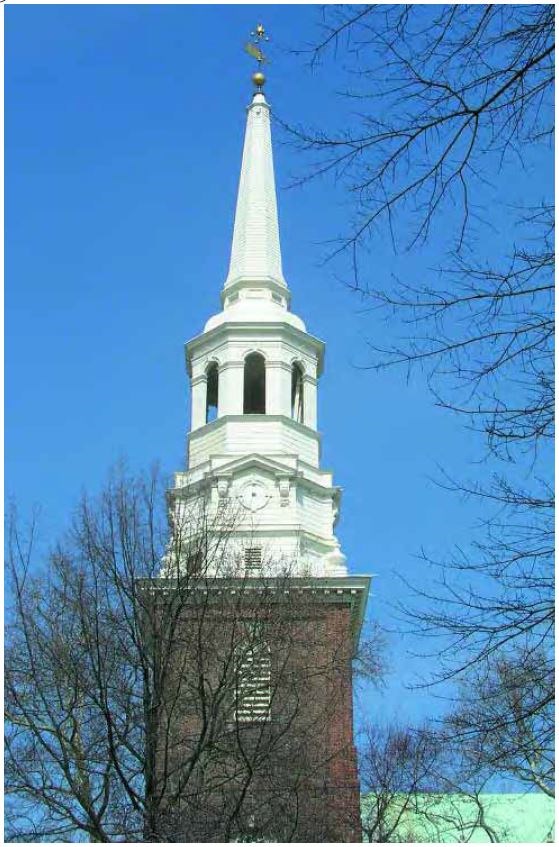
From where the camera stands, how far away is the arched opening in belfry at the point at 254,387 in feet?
128

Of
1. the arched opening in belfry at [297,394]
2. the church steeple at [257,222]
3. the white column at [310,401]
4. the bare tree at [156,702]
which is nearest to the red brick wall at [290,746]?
the bare tree at [156,702]

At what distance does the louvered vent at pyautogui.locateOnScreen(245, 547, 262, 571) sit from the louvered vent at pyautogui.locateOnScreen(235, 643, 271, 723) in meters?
2.81

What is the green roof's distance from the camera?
2816cm

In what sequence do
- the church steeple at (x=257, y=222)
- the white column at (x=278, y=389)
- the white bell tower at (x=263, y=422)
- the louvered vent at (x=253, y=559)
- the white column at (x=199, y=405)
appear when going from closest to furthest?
the louvered vent at (x=253, y=559) < the white bell tower at (x=263, y=422) < the white column at (x=278, y=389) < the white column at (x=199, y=405) < the church steeple at (x=257, y=222)

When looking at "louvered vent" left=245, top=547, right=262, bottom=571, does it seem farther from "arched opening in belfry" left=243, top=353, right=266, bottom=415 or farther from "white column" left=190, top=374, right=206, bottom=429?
"arched opening in belfry" left=243, top=353, right=266, bottom=415

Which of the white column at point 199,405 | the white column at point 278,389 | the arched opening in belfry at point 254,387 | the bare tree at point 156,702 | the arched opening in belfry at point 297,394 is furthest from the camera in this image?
the arched opening in belfry at point 254,387

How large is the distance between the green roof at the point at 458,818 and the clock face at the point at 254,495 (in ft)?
25.8

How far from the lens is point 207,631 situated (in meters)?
22.0

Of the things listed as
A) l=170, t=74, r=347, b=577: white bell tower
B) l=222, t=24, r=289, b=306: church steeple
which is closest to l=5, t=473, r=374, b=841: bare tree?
l=170, t=74, r=347, b=577: white bell tower

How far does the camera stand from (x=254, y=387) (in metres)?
39.7

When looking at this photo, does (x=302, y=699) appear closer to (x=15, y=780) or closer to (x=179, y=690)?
(x=179, y=690)

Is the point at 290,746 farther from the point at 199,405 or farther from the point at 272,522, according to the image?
the point at 199,405

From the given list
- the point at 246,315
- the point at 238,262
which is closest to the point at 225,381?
the point at 246,315

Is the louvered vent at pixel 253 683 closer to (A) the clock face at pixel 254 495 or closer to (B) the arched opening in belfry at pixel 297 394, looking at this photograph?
(A) the clock face at pixel 254 495
